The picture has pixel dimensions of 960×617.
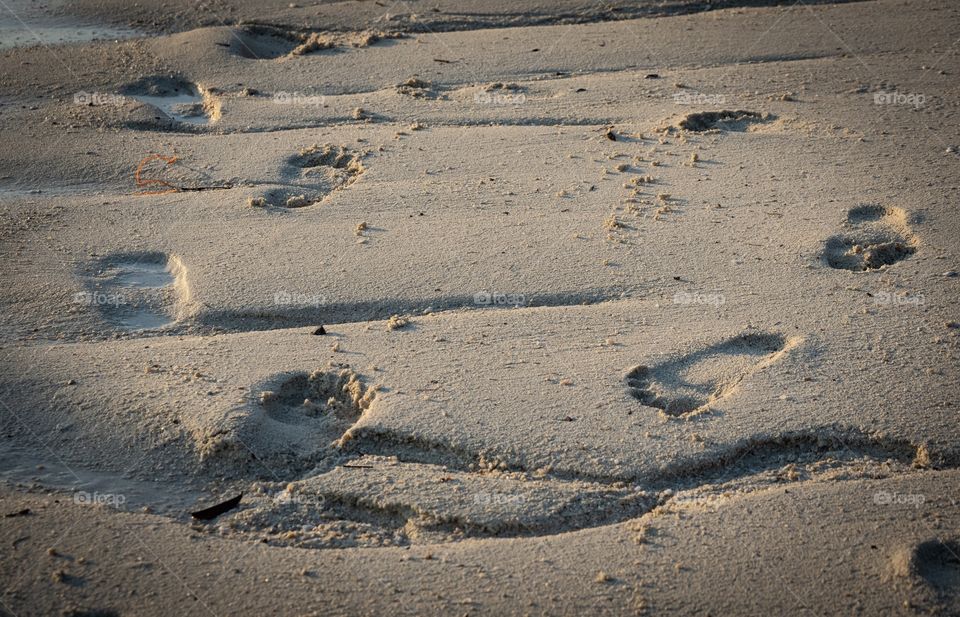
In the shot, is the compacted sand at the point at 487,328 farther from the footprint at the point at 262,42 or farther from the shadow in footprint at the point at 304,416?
the footprint at the point at 262,42

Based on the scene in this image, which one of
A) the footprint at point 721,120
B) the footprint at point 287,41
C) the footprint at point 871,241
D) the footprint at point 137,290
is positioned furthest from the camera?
the footprint at point 287,41

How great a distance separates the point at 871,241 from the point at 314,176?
9.04 ft

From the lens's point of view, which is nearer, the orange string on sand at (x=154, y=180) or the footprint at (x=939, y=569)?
the footprint at (x=939, y=569)

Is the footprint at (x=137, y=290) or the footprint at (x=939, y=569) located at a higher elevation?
the footprint at (x=137, y=290)

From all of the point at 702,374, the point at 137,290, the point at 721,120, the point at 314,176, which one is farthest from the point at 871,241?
the point at 137,290

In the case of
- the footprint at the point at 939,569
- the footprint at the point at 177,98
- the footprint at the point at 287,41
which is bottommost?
the footprint at the point at 939,569

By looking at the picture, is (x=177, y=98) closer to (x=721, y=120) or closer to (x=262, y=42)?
(x=262, y=42)

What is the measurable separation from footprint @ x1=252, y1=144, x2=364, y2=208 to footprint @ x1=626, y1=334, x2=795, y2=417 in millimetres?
2069

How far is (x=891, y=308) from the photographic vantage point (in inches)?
149

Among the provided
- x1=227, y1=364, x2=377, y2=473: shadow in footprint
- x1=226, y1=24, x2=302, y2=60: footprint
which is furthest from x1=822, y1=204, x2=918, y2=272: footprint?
x1=226, y1=24, x2=302, y2=60: footprint

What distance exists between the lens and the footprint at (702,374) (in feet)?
11.0

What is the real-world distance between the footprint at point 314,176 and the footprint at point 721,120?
1.85 metres

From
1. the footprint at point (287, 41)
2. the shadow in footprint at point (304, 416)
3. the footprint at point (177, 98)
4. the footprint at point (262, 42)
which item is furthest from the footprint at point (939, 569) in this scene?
the footprint at point (262, 42)

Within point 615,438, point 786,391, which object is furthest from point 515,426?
point 786,391
